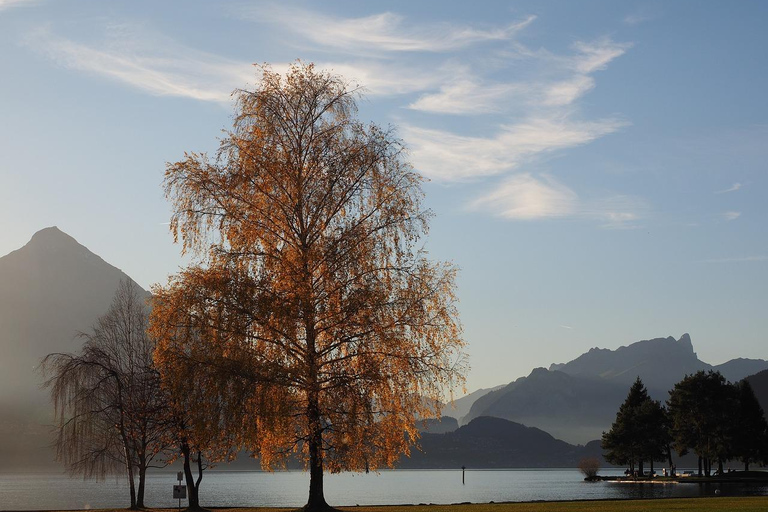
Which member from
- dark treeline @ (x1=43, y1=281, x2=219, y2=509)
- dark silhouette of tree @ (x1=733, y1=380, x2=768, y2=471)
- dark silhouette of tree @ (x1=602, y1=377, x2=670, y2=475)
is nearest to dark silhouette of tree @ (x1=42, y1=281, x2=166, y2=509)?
dark treeline @ (x1=43, y1=281, x2=219, y2=509)

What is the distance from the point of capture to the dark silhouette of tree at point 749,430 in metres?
118

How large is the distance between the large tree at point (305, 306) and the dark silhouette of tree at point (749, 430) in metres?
96.1

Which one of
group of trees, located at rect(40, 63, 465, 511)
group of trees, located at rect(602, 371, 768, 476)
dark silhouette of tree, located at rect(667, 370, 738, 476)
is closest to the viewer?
group of trees, located at rect(40, 63, 465, 511)

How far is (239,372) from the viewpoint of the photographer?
108ft

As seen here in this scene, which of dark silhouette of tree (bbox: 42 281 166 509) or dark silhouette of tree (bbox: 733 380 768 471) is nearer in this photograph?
dark silhouette of tree (bbox: 42 281 166 509)

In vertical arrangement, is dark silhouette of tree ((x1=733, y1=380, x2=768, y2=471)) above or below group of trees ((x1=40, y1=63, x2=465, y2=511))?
below

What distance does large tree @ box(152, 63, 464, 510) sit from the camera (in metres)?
33.4

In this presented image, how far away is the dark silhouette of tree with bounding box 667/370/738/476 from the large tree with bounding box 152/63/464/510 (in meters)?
94.5

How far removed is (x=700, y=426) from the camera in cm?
11831

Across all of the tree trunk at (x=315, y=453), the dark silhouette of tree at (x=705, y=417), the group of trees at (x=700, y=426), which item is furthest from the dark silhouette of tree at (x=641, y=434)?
the tree trunk at (x=315, y=453)

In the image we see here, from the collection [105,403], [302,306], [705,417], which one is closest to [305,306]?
[302,306]

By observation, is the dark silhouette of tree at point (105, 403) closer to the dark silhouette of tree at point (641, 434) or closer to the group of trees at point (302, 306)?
the group of trees at point (302, 306)

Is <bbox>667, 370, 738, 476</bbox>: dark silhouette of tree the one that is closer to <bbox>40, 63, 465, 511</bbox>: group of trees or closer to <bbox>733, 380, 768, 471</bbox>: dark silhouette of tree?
<bbox>733, 380, 768, 471</bbox>: dark silhouette of tree

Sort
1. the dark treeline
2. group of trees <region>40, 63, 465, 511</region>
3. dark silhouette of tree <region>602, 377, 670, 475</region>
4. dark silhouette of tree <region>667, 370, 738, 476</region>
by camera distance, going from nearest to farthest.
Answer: group of trees <region>40, 63, 465, 511</region> → the dark treeline → dark silhouette of tree <region>667, 370, 738, 476</region> → dark silhouette of tree <region>602, 377, 670, 475</region>
